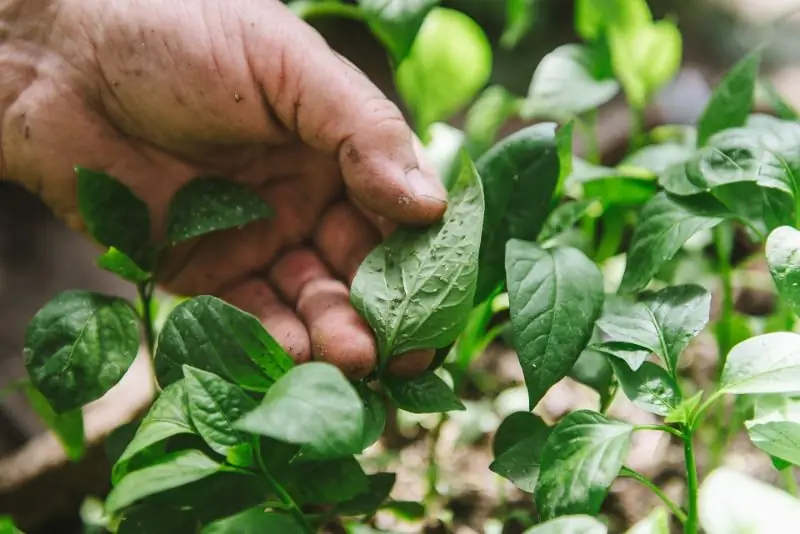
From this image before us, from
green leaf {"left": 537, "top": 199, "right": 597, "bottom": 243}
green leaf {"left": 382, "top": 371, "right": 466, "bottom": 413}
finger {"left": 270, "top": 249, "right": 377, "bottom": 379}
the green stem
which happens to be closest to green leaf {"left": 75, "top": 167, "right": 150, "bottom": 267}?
finger {"left": 270, "top": 249, "right": 377, "bottom": 379}

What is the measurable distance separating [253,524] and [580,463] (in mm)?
206

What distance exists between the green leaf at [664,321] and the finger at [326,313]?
177 millimetres

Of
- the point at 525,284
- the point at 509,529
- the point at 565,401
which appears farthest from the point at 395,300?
the point at 565,401

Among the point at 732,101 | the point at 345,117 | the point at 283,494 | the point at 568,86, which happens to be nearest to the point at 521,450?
the point at 283,494

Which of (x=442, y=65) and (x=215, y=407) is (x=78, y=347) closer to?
(x=215, y=407)

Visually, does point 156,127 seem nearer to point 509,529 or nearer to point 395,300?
point 395,300

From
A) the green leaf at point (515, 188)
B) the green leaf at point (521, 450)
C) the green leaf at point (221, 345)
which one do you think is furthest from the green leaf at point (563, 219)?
the green leaf at point (221, 345)

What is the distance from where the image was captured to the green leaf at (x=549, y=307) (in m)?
0.49

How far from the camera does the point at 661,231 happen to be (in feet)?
1.88

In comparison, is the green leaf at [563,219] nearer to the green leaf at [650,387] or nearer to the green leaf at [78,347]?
the green leaf at [650,387]

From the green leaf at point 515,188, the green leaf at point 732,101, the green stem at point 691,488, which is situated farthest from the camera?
the green leaf at point 732,101

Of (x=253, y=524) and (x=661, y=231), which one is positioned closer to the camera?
Result: (x=253, y=524)

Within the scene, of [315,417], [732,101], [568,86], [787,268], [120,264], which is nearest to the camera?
[315,417]

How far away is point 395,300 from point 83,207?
274 mm
